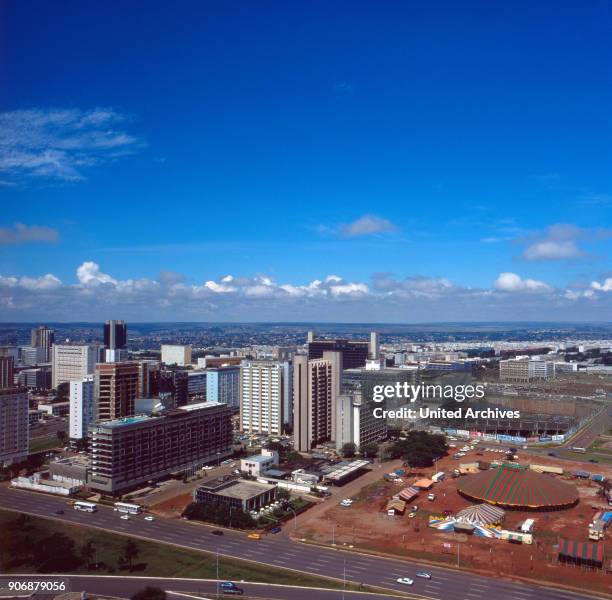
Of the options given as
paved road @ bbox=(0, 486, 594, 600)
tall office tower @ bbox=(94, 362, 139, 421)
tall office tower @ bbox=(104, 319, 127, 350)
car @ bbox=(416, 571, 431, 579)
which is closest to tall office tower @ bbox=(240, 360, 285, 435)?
tall office tower @ bbox=(94, 362, 139, 421)

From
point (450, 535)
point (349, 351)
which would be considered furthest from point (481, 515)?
point (349, 351)

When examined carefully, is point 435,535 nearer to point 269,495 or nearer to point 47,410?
point 269,495

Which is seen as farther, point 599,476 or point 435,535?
point 599,476

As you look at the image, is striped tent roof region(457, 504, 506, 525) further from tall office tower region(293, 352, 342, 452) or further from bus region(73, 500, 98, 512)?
bus region(73, 500, 98, 512)

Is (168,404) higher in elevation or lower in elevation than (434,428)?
higher

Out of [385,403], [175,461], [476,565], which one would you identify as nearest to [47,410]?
[175,461]

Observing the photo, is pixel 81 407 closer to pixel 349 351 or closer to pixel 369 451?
pixel 369 451
